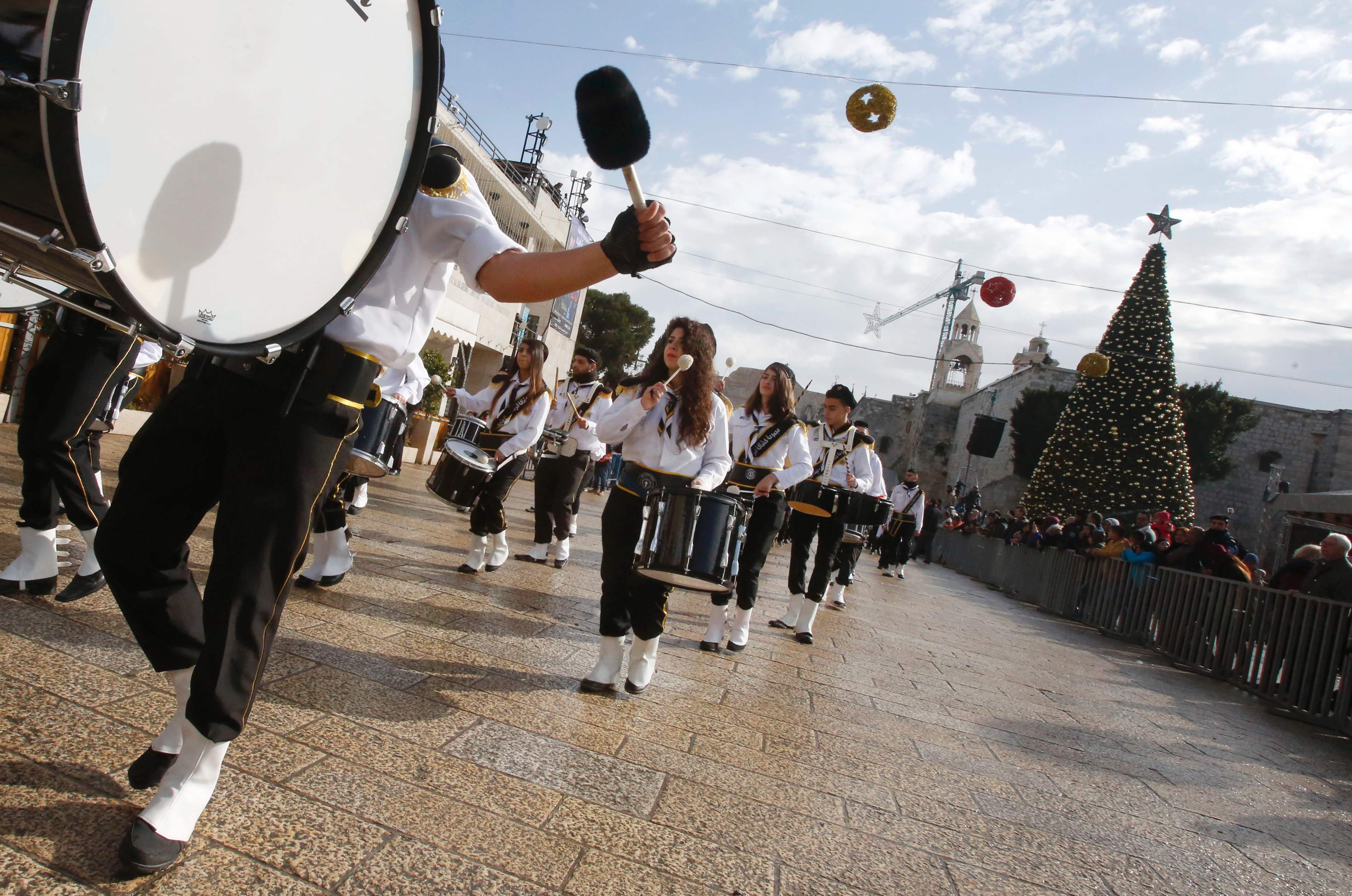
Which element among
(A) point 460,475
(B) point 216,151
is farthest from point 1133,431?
(B) point 216,151

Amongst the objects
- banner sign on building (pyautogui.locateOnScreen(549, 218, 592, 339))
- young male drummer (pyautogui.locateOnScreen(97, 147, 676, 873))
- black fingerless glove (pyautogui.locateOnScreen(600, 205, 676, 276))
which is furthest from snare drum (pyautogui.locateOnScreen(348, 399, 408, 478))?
banner sign on building (pyautogui.locateOnScreen(549, 218, 592, 339))

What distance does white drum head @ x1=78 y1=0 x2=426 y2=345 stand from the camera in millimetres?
1493

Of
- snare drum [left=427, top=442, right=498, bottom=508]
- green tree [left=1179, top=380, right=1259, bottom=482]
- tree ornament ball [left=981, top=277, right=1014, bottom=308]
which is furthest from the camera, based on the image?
green tree [left=1179, top=380, right=1259, bottom=482]

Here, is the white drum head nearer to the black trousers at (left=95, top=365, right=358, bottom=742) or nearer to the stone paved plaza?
the black trousers at (left=95, top=365, right=358, bottom=742)

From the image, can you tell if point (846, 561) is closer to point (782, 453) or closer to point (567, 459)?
point (567, 459)

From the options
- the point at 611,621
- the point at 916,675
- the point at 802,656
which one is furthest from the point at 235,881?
the point at 916,675

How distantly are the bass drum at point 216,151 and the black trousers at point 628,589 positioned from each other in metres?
2.48

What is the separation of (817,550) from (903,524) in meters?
10.9

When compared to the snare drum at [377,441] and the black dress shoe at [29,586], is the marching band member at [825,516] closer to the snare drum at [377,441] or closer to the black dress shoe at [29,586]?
the snare drum at [377,441]

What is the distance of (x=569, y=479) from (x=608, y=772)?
4881 millimetres

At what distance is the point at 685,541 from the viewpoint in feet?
13.3

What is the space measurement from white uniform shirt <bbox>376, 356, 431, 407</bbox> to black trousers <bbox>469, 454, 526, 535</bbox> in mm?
1552

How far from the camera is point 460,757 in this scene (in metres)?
2.96

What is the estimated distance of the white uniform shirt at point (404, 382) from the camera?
4.57 m
